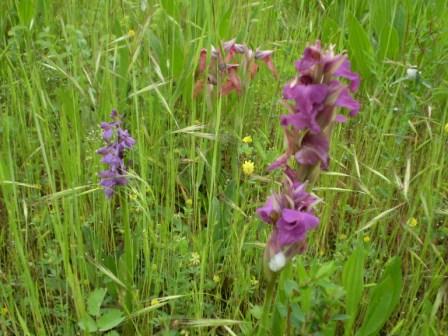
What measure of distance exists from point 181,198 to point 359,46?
82cm

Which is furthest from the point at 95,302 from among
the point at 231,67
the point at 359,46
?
the point at 359,46

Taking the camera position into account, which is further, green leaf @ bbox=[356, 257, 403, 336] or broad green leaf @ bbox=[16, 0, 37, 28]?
broad green leaf @ bbox=[16, 0, 37, 28]

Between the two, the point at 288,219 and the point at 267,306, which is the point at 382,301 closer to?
the point at 267,306

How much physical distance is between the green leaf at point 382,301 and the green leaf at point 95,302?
525 mm

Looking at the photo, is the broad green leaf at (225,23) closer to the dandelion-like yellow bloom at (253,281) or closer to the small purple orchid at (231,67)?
the small purple orchid at (231,67)

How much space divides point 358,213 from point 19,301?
0.84 metres

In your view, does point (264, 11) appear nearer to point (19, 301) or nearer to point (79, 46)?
point (79, 46)

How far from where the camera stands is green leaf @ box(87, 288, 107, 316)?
1.14 meters

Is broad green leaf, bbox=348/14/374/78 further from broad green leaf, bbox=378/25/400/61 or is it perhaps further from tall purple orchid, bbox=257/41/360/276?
tall purple orchid, bbox=257/41/360/276

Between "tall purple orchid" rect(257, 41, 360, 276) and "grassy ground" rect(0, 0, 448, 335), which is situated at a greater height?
"tall purple orchid" rect(257, 41, 360, 276)

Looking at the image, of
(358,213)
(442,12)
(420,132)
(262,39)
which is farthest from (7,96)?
(442,12)

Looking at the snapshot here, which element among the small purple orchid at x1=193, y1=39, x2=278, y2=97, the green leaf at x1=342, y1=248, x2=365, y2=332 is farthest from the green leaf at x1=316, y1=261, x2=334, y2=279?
the small purple orchid at x1=193, y1=39, x2=278, y2=97

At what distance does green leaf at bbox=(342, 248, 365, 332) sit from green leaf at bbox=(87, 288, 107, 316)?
1.56 ft

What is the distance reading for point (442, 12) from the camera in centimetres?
210
